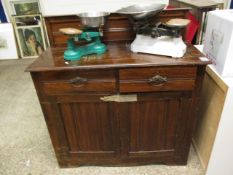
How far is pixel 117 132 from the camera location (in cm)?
121

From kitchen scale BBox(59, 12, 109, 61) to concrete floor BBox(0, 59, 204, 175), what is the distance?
2.65 ft

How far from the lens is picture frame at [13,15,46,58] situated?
9.95ft

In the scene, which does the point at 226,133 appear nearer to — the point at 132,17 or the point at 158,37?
the point at 158,37

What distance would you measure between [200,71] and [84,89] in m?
0.60

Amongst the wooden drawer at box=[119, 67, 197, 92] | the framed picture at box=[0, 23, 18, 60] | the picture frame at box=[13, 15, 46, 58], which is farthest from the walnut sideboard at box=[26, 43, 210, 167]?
the framed picture at box=[0, 23, 18, 60]

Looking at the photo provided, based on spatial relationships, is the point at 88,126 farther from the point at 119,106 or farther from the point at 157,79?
the point at 157,79

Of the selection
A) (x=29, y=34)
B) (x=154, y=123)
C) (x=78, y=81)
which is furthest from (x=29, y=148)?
(x=29, y=34)

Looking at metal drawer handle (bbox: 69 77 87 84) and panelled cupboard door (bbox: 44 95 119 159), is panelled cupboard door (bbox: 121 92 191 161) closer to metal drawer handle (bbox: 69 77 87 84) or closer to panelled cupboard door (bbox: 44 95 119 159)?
panelled cupboard door (bbox: 44 95 119 159)

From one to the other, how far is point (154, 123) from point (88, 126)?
39 cm

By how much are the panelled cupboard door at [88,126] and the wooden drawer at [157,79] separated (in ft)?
0.59

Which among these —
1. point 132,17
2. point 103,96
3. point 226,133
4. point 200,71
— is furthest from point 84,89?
point 226,133

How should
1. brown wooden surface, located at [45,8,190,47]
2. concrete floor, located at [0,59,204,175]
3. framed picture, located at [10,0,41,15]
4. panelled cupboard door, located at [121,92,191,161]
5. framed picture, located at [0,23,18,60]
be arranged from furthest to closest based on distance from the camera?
framed picture, located at [0,23,18,60] < framed picture, located at [10,0,41,15] < concrete floor, located at [0,59,204,175] < brown wooden surface, located at [45,8,190,47] < panelled cupboard door, located at [121,92,191,161]

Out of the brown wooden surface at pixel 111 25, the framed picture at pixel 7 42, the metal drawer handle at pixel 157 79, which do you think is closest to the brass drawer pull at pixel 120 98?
the metal drawer handle at pixel 157 79

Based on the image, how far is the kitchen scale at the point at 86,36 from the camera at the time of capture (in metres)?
1.03
